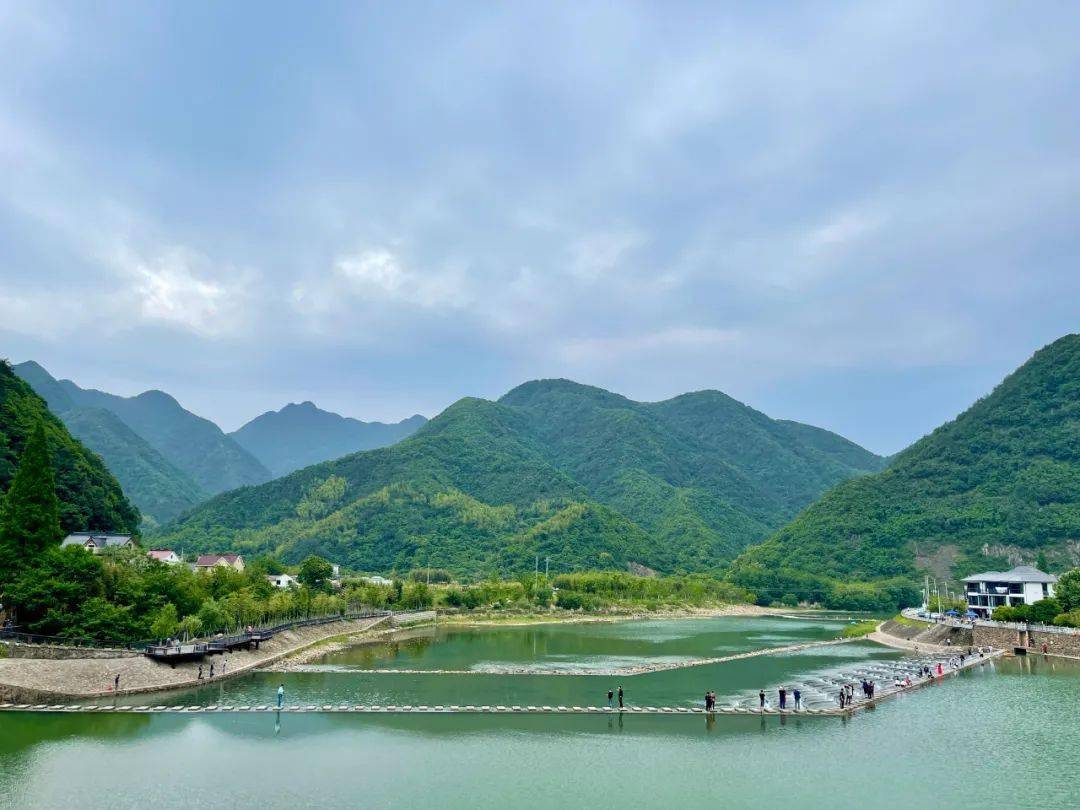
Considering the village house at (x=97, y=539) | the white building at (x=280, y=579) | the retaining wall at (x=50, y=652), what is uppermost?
the village house at (x=97, y=539)

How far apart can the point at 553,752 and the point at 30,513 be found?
3779cm

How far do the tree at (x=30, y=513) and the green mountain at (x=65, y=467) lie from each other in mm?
20318

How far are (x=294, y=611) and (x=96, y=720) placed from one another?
41902 millimetres

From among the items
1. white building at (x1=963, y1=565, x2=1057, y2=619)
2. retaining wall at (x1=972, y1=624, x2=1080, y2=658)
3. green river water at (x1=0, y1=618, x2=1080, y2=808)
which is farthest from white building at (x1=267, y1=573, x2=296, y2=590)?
white building at (x1=963, y1=565, x2=1057, y2=619)

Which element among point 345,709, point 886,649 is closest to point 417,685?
point 345,709

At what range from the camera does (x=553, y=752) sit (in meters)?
30.0

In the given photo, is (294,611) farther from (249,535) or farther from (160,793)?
(249,535)

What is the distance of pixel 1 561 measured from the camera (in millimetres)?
45094

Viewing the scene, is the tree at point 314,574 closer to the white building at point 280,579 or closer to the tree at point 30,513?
the white building at point 280,579

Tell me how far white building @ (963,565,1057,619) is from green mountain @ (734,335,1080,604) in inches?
1488

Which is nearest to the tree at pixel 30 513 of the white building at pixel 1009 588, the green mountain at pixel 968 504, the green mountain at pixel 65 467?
the green mountain at pixel 65 467

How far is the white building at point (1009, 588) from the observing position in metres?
83.5

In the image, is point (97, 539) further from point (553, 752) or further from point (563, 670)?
point (553, 752)

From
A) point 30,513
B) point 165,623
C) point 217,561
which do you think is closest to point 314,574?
point 217,561
